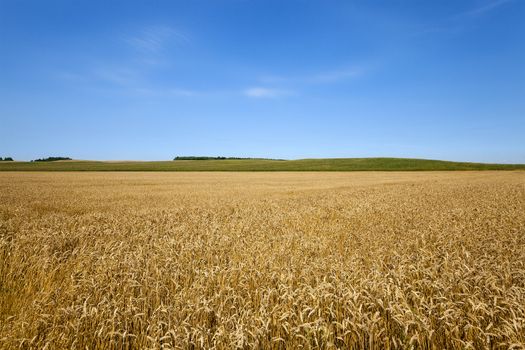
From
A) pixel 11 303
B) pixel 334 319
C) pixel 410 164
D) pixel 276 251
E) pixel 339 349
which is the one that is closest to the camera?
pixel 339 349

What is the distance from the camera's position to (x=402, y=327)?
3592 mm

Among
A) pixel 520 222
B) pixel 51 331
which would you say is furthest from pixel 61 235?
pixel 520 222

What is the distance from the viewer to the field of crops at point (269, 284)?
3404 mm

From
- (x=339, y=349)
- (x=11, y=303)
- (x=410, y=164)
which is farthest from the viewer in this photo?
(x=410, y=164)

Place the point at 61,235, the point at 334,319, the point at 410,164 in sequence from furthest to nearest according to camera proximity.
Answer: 1. the point at 410,164
2. the point at 61,235
3. the point at 334,319

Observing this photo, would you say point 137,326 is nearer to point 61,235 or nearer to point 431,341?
point 431,341

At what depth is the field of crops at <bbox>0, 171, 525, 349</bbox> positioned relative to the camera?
11.2 ft

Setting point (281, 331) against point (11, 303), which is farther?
point (11, 303)

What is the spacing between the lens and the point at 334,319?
12.6ft

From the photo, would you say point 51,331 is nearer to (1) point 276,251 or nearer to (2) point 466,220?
(1) point 276,251

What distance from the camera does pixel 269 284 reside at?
4.85m

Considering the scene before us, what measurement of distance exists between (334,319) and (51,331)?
3.31 meters

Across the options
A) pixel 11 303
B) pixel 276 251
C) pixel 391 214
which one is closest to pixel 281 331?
pixel 276 251

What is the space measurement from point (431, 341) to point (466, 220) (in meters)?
8.78
